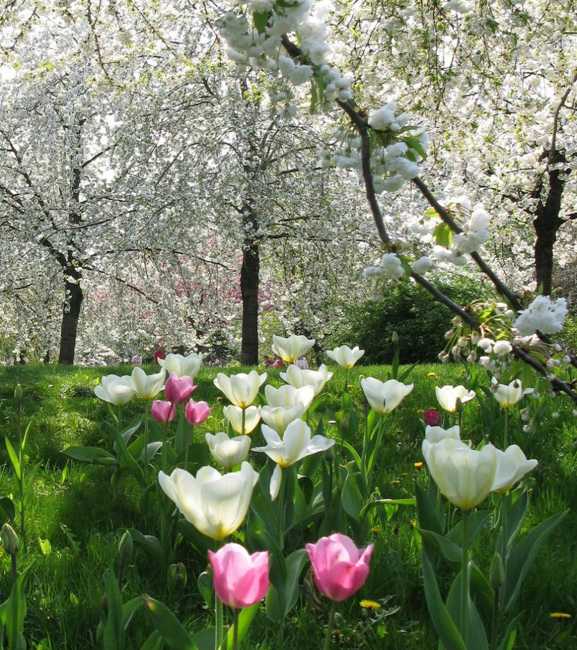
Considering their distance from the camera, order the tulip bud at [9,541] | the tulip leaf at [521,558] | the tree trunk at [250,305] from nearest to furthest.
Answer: the tulip bud at [9,541] < the tulip leaf at [521,558] < the tree trunk at [250,305]

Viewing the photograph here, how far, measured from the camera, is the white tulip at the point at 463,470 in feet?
3.90

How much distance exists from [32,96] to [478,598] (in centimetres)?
1184

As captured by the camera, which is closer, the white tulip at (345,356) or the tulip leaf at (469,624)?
the tulip leaf at (469,624)

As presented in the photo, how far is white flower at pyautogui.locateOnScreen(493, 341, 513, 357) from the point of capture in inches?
74.5

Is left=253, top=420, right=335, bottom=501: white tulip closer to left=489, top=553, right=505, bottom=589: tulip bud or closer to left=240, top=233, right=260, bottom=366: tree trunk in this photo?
left=489, top=553, right=505, bottom=589: tulip bud

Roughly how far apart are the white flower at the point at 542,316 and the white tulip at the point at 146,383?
1.08 metres

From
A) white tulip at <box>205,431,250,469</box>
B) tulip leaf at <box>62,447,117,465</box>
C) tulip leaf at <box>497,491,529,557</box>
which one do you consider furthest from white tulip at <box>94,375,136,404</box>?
tulip leaf at <box>497,491,529,557</box>

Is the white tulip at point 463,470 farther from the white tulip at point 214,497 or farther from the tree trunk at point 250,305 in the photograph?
the tree trunk at point 250,305

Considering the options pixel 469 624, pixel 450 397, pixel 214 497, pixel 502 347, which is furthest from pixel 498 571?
pixel 450 397

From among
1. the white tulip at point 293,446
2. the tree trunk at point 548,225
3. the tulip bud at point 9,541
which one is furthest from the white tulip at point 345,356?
the tree trunk at point 548,225

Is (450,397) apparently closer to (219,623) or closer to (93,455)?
A: (93,455)

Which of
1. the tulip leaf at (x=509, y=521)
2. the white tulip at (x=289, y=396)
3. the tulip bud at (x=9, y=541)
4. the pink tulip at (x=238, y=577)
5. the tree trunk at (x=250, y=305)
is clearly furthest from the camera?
the tree trunk at (x=250, y=305)

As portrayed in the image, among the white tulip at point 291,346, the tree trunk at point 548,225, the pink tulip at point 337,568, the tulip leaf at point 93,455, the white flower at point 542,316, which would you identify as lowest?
the tulip leaf at point 93,455

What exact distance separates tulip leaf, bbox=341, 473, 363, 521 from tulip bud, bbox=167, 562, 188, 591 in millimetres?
444
